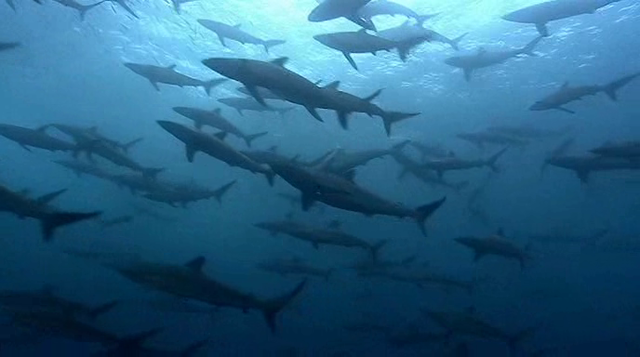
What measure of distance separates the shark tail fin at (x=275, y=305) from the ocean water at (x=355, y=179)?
442 mm

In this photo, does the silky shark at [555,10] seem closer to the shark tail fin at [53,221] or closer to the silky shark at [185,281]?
the silky shark at [185,281]

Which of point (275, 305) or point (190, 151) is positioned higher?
point (190, 151)

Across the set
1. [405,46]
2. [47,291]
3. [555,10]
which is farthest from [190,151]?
[555,10]

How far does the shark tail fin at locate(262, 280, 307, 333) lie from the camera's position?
25.7 feet

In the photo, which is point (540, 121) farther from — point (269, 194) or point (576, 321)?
point (576, 321)

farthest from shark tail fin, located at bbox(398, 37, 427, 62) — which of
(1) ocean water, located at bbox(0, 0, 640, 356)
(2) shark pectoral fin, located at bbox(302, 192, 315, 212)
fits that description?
(2) shark pectoral fin, located at bbox(302, 192, 315, 212)

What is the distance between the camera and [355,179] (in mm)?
8312

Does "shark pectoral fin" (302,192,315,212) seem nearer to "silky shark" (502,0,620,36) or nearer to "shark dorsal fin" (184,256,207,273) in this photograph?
"shark dorsal fin" (184,256,207,273)

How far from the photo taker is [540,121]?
23.9 m

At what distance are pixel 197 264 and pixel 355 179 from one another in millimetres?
2341

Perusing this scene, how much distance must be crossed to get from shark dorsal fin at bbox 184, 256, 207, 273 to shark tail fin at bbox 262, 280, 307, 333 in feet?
3.25

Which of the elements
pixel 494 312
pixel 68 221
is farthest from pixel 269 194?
pixel 68 221

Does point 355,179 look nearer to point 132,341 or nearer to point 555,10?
point 132,341

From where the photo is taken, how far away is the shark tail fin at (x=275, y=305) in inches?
308
